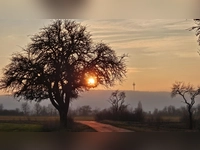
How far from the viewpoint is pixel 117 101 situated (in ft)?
12.2

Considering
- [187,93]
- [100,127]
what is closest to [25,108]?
[100,127]

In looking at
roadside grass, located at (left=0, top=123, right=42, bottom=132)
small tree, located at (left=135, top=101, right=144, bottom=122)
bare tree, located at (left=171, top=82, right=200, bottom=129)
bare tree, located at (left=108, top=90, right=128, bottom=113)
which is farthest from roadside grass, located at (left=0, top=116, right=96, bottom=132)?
bare tree, located at (left=171, top=82, right=200, bottom=129)

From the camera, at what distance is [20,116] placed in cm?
369

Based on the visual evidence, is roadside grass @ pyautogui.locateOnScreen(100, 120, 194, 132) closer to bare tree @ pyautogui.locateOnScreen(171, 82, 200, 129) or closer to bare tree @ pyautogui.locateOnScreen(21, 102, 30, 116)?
bare tree @ pyautogui.locateOnScreen(171, 82, 200, 129)

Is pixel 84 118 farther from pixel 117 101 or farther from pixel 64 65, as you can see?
pixel 64 65

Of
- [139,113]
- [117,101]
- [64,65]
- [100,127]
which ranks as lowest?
[100,127]

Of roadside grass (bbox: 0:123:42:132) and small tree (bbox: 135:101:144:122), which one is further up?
small tree (bbox: 135:101:144:122)

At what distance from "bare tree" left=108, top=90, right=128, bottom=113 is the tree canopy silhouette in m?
0.11

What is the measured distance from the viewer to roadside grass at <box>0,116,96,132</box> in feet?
12.1

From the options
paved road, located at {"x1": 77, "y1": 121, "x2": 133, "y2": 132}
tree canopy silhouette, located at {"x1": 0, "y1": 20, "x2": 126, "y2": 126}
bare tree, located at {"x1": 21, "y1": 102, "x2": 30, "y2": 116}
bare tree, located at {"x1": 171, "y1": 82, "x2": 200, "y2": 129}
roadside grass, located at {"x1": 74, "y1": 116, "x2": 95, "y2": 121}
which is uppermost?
tree canopy silhouette, located at {"x1": 0, "y1": 20, "x2": 126, "y2": 126}

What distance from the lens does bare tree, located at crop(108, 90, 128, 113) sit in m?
3.69

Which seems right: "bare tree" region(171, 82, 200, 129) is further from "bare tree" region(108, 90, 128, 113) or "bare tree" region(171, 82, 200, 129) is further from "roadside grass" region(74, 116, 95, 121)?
"roadside grass" region(74, 116, 95, 121)

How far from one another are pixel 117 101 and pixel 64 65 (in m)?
0.60
